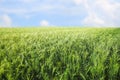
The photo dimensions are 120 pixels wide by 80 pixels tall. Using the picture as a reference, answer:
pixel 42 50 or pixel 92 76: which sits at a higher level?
pixel 42 50

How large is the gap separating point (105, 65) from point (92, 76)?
0.55 m

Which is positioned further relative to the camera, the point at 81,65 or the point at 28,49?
the point at 28,49

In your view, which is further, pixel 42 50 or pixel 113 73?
pixel 42 50

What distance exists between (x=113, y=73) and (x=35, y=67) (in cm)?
160

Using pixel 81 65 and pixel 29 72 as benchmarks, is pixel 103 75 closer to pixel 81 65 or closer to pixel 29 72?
pixel 81 65

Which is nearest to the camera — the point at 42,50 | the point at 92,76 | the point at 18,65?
the point at 92,76

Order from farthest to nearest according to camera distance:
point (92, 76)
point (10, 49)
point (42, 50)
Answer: point (10, 49) → point (42, 50) → point (92, 76)

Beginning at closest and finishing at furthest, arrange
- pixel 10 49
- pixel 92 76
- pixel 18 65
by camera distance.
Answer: pixel 92 76 < pixel 18 65 < pixel 10 49

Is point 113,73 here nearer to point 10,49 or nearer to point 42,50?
point 42,50

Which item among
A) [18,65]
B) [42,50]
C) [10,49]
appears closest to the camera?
[18,65]

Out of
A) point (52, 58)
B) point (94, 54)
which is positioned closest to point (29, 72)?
point (52, 58)

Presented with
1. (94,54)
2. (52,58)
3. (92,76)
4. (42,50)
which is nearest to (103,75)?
(92,76)

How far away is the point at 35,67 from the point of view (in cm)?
554

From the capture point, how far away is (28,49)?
6.45 m
